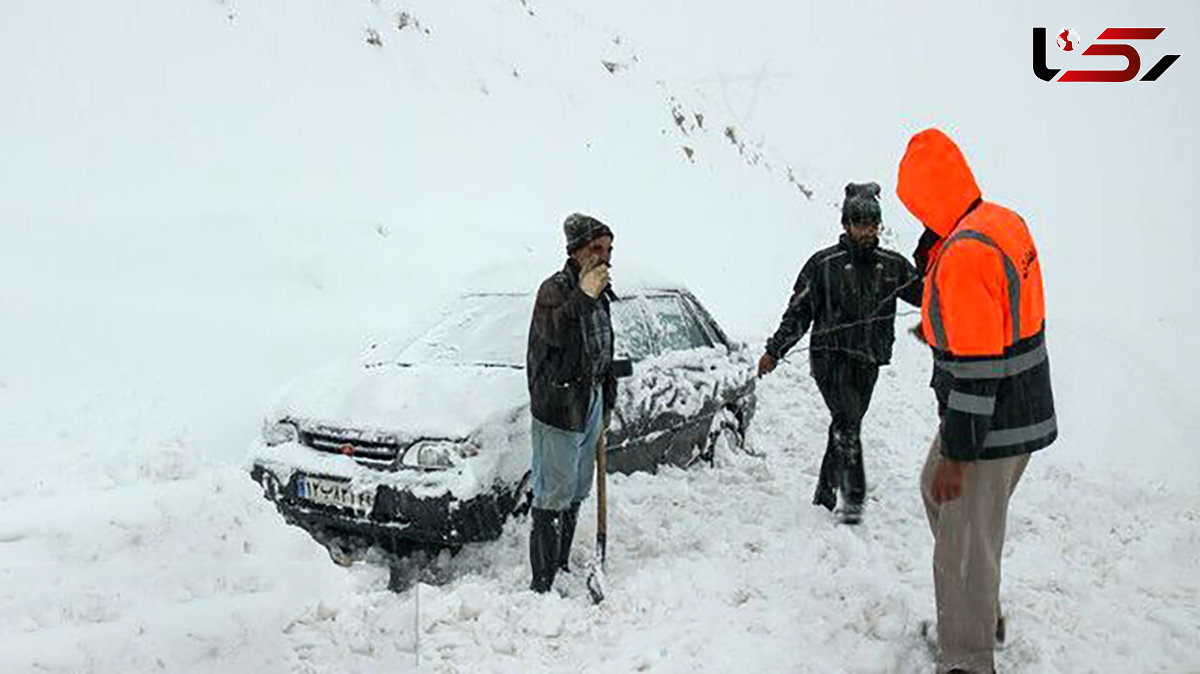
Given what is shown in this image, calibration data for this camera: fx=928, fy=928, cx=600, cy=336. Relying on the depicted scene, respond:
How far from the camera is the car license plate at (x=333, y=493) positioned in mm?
4430

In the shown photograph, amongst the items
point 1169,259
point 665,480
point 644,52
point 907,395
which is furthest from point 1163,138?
point 665,480

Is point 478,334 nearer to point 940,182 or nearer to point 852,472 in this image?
point 852,472

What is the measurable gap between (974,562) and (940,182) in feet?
Result: 4.42

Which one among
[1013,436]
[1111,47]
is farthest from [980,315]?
[1111,47]

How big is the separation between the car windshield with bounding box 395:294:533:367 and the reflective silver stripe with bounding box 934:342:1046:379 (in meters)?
2.54

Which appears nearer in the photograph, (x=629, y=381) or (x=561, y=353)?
(x=561, y=353)

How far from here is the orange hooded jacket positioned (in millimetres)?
3035

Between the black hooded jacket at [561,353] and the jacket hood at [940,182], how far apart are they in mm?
1438

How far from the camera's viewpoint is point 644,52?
23391 millimetres

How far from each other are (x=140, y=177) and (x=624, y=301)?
5.62 meters

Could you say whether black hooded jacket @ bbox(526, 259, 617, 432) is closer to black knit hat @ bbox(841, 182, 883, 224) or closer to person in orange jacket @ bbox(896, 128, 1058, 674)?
person in orange jacket @ bbox(896, 128, 1058, 674)

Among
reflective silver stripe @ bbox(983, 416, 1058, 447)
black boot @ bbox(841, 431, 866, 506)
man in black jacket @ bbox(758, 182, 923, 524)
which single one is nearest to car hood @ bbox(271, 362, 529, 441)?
man in black jacket @ bbox(758, 182, 923, 524)

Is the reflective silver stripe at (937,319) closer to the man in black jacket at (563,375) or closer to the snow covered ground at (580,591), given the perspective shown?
the snow covered ground at (580,591)

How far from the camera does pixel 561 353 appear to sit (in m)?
4.05
